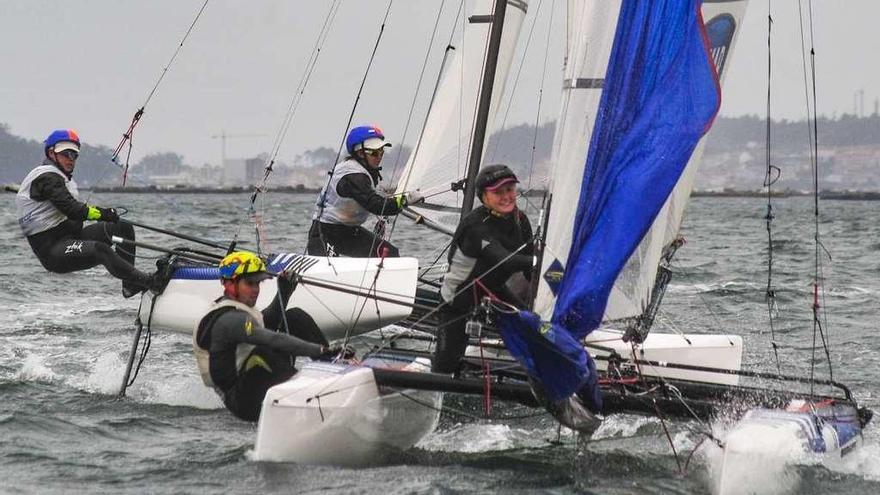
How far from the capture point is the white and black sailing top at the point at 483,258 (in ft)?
21.0

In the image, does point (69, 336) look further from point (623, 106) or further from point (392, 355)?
point (623, 106)

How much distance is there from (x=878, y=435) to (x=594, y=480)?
6.19ft

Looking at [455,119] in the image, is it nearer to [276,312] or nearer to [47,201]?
[47,201]

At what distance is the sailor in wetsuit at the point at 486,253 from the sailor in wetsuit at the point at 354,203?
206 centimetres

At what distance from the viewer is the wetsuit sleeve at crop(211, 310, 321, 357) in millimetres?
6203

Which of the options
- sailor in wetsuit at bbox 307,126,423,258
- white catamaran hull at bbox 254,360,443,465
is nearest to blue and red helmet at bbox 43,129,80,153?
sailor in wetsuit at bbox 307,126,423,258

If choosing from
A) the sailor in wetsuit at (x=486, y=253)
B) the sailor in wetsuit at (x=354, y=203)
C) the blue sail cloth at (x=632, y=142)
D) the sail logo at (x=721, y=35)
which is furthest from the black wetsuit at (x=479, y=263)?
the sailor in wetsuit at (x=354, y=203)

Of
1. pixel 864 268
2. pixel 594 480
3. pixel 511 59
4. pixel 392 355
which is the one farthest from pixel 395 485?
pixel 864 268

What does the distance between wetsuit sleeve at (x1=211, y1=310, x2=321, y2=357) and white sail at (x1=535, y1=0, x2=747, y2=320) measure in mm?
1067

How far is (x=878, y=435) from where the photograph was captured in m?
7.30

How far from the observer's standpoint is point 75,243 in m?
8.74

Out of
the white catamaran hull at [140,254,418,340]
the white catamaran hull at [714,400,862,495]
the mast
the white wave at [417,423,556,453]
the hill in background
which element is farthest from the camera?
the hill in background

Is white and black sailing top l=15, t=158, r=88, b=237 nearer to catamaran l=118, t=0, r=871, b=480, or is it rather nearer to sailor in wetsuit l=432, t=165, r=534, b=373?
catamaran l=118, t=0, r=871, b=480

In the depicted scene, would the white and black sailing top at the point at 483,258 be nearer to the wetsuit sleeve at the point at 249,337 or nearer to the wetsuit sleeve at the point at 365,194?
the wetsuit sleeve at the point at 249,337
